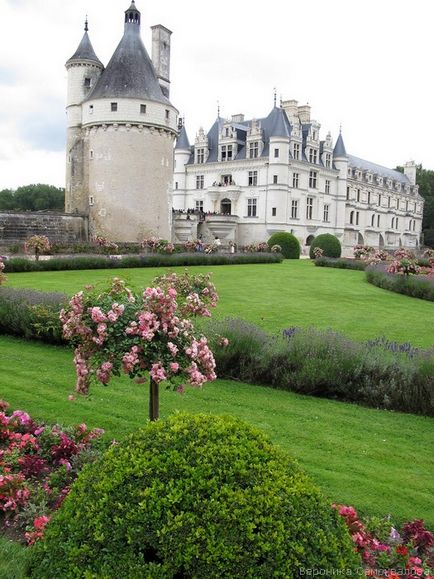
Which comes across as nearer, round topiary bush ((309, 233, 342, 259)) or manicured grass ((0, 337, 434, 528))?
manicured grass ((0, 337, 434, 528))

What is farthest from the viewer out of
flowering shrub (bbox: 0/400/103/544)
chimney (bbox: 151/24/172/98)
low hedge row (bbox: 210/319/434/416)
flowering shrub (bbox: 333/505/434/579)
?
chimney (bbox: 151/24/172/98)

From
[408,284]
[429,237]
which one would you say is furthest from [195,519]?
[429,237]

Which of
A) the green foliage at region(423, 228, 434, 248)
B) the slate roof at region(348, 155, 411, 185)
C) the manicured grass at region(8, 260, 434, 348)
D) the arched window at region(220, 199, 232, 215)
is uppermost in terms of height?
the slate roof at region(348, 155, 411, 185)

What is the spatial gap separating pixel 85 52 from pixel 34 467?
3532 centimetres

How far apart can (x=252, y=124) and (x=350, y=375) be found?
41025 mm

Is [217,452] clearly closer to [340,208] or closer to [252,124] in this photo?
[252,124]

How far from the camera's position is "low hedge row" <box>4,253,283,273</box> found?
21.8 m

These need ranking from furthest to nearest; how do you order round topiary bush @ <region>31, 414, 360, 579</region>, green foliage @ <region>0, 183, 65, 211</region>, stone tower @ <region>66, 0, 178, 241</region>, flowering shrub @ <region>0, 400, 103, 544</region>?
green foliage @ <region>0, 183, 65, 211</region> < stone tower @ <region>66, 0, 178, 241</region> < flowering shrub @ <region>0, 400, 103, 544</region> < round topiary bush @ <region>31, 414, 360, 579</region>

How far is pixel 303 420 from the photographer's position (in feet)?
20.3

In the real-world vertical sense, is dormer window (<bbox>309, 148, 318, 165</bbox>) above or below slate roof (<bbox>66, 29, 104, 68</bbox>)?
below

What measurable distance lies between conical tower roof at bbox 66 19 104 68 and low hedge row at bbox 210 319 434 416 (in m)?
31.7

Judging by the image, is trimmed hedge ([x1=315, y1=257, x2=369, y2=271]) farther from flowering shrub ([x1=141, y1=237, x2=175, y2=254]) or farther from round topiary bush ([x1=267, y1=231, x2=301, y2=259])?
flowering shrub ([x1=141, y1=237, x2=175, y2=254])

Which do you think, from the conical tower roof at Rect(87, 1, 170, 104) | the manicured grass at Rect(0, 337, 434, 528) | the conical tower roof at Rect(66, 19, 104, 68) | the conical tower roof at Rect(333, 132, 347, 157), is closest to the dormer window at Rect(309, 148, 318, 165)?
the conical tower roof at Rect(333, 132, 347, 157)

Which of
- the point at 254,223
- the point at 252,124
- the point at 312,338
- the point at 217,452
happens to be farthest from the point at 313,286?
the point at 252,124
